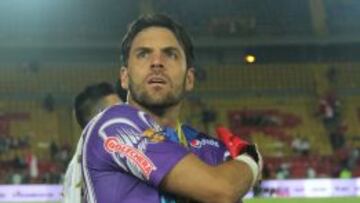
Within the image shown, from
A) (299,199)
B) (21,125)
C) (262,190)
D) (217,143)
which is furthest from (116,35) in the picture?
(217,143)

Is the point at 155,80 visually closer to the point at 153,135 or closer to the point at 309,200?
the point at 153,135

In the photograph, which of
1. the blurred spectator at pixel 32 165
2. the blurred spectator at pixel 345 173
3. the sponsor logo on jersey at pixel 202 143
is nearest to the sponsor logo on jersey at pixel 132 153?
the sponsor logo on jersey at pixel 202 143

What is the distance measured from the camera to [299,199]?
8273 millimetres

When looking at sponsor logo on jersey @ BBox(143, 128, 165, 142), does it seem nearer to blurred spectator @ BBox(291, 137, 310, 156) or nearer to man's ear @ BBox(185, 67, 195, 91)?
man's ear @ BBox(185, 67, 195, 91)

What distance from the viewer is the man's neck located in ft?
5.79

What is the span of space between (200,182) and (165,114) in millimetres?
257

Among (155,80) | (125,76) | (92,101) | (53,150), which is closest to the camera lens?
(155,80)

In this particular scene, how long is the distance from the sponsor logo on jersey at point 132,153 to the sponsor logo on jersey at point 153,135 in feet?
0.15

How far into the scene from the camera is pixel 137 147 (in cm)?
162

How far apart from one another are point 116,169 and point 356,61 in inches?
746

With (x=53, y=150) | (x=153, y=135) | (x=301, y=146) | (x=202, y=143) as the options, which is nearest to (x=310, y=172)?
(x=301, y=146)

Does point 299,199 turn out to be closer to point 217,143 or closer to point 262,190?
point 262,190

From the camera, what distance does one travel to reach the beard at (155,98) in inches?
67.8

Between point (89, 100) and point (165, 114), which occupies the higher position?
point (165, 114)
